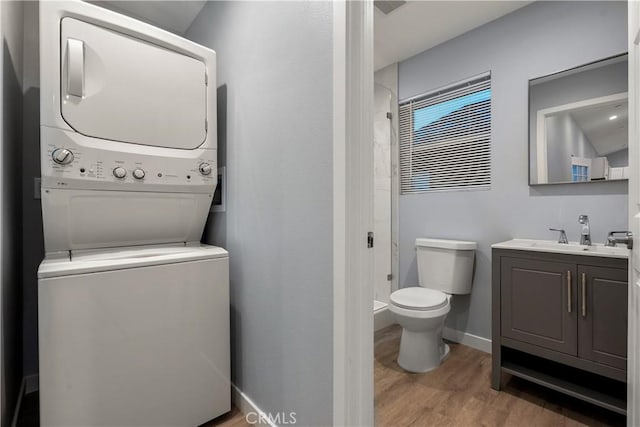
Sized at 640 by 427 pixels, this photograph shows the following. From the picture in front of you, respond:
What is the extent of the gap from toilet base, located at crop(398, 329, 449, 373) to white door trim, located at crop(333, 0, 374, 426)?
1.05 meters

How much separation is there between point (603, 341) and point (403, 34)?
90.7 inches

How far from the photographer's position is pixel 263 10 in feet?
4.70

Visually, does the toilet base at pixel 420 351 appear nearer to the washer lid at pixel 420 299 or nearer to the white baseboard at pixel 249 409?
the washer lid at pixel 420 299

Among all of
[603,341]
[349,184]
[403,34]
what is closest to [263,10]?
[349,184]

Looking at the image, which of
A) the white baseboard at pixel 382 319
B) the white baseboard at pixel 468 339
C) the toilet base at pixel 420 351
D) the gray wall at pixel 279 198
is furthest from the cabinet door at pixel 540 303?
the gray wall at pixel 279 198

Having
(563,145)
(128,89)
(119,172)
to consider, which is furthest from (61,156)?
(563,145)

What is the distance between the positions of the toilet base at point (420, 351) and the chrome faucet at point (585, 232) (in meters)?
1.01

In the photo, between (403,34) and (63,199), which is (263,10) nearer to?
(63,199)

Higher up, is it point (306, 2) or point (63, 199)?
point (306, 2)

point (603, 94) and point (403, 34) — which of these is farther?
point (403, 34)

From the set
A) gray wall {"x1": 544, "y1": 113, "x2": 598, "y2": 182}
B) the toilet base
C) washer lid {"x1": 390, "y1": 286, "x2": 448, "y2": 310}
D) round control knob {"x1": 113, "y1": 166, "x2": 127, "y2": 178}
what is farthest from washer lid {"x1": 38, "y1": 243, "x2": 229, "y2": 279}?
gray wall {"x1": 544, "y1": 113, "x2": 598, "y2": 182}

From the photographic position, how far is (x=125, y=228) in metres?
1.48

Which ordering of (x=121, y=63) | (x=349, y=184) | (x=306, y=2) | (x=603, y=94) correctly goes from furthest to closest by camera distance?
(x=603, y=94), (x=121, y=63), (x=306, y=2), (x=349, y=184)

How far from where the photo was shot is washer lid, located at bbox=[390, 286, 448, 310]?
1945 millimetres
